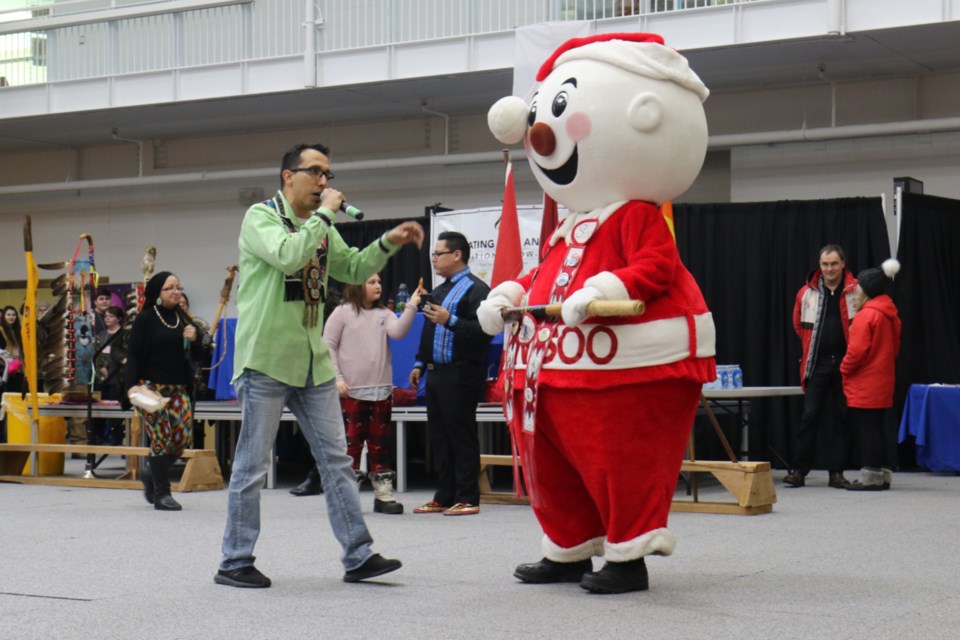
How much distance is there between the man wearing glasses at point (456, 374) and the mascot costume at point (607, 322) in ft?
6.87

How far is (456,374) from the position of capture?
6.62 metres


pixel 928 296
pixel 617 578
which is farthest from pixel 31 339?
pixel 928 296

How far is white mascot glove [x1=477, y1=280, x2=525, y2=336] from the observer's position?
4316 millimetres

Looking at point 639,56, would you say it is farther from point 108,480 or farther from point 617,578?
point 108,480

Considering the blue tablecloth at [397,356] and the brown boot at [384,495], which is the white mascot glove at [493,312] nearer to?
the brown boot at [384,495]

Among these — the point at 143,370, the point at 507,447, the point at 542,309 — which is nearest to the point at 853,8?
the point at 507,447

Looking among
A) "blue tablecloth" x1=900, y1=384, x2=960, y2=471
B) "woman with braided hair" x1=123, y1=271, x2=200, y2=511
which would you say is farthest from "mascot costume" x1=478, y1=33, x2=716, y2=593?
"blue tablecloth" x1=900, y1=384, x2=960, y2=471

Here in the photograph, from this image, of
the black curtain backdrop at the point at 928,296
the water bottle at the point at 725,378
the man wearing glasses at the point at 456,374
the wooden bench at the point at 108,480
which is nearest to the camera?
the man wearing glasses at the point at 456,374

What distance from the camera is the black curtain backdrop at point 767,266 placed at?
998 centimetres

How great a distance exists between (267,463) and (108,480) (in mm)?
4808

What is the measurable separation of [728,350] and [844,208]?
4.83ft

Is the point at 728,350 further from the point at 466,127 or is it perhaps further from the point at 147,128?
the point at 147,128

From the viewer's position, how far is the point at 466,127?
1374 centimetres

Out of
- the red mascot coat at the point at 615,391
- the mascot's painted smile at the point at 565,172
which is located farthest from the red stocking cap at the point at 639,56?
the red mascot coat at the point at 615,391
